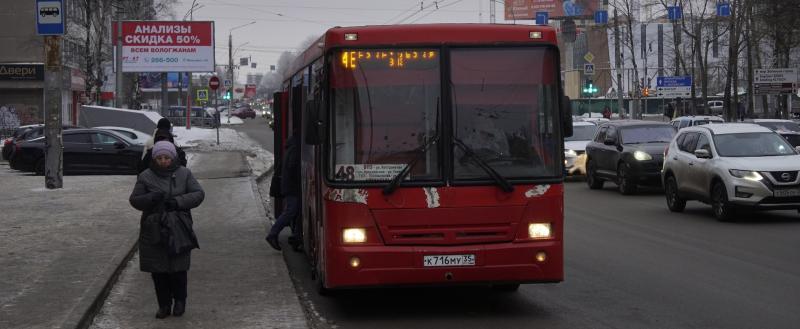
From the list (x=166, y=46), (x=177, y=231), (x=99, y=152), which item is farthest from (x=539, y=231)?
(x=166, y=46)

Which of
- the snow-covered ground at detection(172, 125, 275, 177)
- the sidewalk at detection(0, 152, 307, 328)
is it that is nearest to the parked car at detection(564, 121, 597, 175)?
the snow-covered ground at detection(172, 125, 275, 177)

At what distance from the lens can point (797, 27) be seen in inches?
992

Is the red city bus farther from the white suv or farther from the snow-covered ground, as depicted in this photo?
the snow-covered ground

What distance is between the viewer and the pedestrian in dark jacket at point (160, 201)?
8172mm

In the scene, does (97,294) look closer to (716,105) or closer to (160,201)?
(160,201)

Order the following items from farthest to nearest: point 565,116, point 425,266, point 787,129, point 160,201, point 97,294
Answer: point 787,129 < point 97,294 < point 565,116 < point 425,266 < point 160,201

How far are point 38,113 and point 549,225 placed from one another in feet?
172

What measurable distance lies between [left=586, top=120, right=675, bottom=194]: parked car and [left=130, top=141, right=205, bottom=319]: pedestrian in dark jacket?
15418mm

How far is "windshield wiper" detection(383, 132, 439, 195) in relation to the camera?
838 cm

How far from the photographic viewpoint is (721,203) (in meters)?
16.4

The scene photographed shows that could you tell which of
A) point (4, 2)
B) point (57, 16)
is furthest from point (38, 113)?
point (57, 16)

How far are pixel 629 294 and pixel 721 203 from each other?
287 inches

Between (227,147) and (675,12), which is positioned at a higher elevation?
(675,12)

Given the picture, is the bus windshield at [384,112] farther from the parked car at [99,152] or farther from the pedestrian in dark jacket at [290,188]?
the parked car at [99,152]
